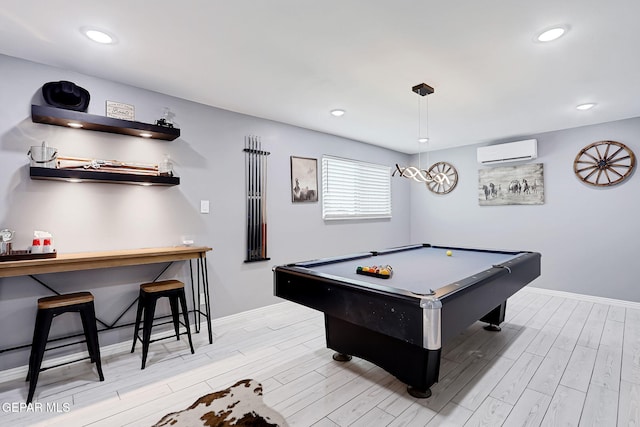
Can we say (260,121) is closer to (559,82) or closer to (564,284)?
(559,82)

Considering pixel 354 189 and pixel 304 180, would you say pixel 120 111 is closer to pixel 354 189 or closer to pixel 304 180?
pixel 304 180

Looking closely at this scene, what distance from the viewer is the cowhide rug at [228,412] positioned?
171 centimetres

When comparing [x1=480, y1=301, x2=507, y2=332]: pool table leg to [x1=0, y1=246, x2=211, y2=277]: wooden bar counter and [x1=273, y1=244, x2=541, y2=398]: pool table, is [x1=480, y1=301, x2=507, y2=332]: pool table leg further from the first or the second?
[x1=0, y1=246, x2=211, y2=277]: wooden bar counter

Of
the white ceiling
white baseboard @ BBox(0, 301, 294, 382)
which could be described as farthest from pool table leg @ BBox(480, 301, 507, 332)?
white baseboard @ BBox(0, 301, 294, 382)

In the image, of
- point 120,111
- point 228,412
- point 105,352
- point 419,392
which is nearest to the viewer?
point 228,412

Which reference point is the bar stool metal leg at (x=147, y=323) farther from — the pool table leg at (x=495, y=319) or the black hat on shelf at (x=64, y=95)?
the pool table leg at (x=495, y=319)

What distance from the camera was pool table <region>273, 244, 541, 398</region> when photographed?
4.94ft

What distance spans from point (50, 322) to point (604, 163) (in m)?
6.03

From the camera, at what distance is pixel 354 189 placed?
4965mm

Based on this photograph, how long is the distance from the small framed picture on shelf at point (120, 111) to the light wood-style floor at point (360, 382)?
2043 millimetres

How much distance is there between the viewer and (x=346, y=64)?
8.04 ft

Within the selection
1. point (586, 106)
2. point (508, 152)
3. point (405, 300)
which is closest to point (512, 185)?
point (508, 152)

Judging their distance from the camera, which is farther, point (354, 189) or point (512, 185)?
point (354, 189)

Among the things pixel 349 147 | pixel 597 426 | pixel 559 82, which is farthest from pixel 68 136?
pixel 559 82
